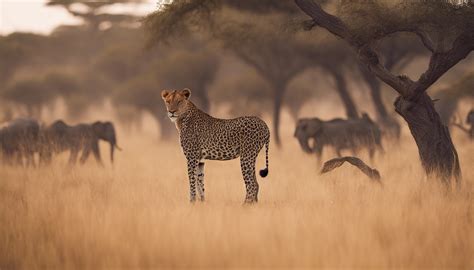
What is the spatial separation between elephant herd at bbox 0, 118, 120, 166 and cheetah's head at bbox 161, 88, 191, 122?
669cm

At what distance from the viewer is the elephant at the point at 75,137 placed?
15977 millimetres

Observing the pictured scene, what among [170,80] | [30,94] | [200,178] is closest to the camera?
[200,178]

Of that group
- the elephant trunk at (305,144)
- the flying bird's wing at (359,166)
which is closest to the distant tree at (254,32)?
the elephant trunk at (305,144)

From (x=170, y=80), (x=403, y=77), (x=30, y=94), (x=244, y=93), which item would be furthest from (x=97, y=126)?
(x=30, y=94)

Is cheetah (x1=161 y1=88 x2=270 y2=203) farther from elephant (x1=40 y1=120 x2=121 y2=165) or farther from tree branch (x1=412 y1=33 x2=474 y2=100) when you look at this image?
elephant (x1=40 y1=120 x2=121 y2=165)

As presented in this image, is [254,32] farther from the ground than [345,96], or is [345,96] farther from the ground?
[254,32]

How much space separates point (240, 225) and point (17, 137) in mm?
10176

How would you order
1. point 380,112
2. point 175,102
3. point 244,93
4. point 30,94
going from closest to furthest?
1. point 175,102
2. point 380,112
3. point 244,93
4. point 30,94

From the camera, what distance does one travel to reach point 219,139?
9523 mm

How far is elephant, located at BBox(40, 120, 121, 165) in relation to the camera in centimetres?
1598

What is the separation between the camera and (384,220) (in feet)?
24.6

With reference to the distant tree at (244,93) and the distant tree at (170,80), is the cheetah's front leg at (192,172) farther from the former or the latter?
the distant tree at (244,93)

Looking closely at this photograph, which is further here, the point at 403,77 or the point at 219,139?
the point at 403,77

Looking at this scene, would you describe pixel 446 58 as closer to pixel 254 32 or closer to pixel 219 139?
pixel 219 139
